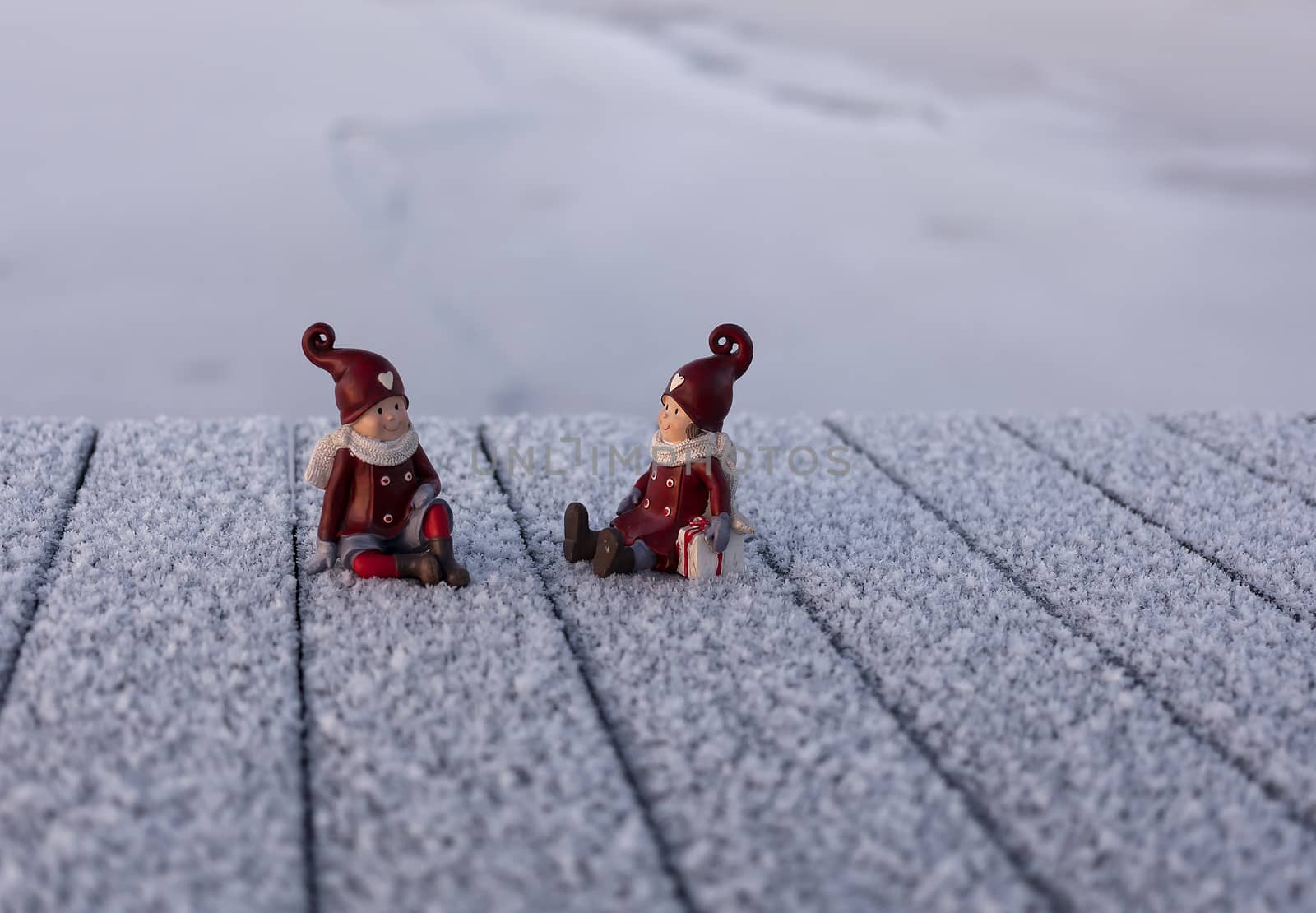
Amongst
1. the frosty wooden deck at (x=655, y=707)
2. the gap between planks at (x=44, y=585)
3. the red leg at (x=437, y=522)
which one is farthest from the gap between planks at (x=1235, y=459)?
the gap between planks at (x=44, y=585)

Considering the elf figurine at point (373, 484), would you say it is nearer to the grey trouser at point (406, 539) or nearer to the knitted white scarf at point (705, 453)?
the grey trouser at point (406, 539)

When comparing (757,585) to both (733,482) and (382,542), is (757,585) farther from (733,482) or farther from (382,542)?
(382,542)

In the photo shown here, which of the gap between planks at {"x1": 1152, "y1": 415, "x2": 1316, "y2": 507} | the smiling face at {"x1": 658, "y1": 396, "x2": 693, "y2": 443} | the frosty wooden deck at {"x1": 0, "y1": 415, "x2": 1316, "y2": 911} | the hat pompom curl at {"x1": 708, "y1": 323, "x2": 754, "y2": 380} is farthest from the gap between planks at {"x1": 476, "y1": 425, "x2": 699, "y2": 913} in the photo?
the gap between planks at {"x1": 1152, "y1": 415, "x2": 1316, "y2": 507}

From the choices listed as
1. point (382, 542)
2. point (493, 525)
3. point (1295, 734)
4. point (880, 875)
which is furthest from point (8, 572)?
point (1295, 734)

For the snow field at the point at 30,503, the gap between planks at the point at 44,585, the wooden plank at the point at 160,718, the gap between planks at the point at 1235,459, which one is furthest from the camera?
the gap between planks at the point at 1235,459

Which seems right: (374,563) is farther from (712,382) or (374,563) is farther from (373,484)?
(712,382)

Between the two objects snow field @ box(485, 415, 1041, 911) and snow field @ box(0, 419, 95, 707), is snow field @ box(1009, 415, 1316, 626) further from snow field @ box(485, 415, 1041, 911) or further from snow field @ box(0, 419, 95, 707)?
snow field @ box(0, 419, 95, 707)
